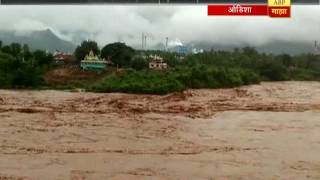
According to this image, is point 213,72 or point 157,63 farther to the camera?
point 157,63

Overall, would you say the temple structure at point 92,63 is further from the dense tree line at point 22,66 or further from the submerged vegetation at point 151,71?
the dense tree line at point 22,66

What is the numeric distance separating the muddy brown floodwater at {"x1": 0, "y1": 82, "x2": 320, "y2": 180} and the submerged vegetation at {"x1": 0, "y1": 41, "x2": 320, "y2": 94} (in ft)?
12.7

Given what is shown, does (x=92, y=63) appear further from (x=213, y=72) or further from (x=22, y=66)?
(x=213, y=72)

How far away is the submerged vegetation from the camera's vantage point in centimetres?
2392

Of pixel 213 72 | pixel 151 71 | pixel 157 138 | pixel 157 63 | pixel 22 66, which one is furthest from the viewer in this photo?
pixel 157 63

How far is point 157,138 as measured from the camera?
11984 mm

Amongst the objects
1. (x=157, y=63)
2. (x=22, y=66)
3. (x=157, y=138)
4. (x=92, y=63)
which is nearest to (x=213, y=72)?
(x=157, y=63)

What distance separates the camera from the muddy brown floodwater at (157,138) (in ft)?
29.2

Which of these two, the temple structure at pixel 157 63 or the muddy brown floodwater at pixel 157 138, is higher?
the temple structure at pixel 157 63

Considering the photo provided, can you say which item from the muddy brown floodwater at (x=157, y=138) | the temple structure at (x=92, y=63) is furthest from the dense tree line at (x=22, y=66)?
the muddy brown floodwater at (x=157, y=138)

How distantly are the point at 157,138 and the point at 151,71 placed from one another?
46.4ft

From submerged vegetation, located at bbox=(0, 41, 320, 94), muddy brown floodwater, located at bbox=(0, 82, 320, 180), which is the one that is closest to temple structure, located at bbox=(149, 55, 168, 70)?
submerged vegetation, located at bbox=(0, 41, 320, 94)

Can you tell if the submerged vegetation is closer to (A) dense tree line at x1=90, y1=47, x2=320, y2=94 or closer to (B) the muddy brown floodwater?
(A) dense tree line at x1=90, y1=47, x2=320, y2=94

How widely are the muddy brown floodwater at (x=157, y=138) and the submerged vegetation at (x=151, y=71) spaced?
3.87 m
